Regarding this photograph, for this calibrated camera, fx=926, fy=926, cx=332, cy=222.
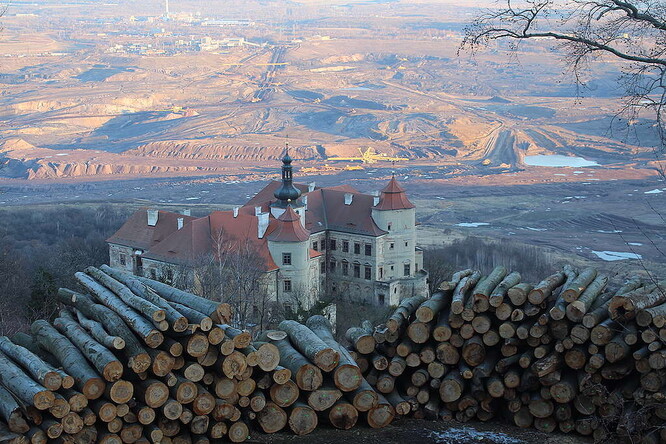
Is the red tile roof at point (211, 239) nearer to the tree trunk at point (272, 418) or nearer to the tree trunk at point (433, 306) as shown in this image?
the tree trunk at point (433, 306)

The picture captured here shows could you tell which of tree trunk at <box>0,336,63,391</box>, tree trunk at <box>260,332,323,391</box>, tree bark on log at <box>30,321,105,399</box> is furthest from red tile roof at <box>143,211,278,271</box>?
tree trunk at <box>0,336,63,391</box>

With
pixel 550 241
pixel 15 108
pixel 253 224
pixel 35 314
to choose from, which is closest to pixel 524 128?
pixel 550 241

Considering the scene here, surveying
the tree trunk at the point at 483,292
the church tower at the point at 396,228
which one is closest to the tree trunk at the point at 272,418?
the tree trunk at the point at 483,292

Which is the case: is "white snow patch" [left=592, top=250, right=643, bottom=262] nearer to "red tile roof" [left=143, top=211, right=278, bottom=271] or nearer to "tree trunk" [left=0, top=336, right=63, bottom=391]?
"red tile roof" [left=143, top=211, right=278, bottom=271]

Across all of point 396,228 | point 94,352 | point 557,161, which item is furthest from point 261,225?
point 557,161

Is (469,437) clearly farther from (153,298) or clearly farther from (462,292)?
(153,298)
